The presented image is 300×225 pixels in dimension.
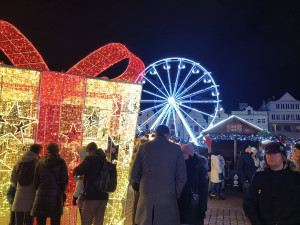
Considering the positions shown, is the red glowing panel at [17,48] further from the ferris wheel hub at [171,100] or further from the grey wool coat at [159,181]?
the ferris wheel hub at [171,100]

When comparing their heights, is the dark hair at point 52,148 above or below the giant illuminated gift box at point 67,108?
below

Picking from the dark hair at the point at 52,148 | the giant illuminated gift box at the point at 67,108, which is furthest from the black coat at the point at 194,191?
the dark hair at the point at 52,148

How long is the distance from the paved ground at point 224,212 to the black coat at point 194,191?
2537 millimetres

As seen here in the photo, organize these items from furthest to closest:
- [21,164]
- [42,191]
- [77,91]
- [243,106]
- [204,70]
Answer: [243,106] < [204,70] < [77,91] < [21,164] < [42,191]

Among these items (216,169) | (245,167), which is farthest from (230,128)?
(245,167)

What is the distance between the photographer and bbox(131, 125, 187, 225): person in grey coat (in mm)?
3977

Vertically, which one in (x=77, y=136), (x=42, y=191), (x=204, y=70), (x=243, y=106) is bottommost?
(x=42, y=191)

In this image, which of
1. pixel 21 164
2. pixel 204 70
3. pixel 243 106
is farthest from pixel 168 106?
pixel 243 106

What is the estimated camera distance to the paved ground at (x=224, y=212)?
744cm

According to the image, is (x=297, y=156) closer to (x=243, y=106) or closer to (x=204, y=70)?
(x=204, y=70)

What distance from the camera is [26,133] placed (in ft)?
19.0

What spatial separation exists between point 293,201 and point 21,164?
4056mm

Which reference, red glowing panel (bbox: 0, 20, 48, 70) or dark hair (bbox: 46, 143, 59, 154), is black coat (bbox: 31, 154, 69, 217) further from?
red glowing panel (bbox: 0, 20, 48, 70)

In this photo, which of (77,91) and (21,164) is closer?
(21,164)
